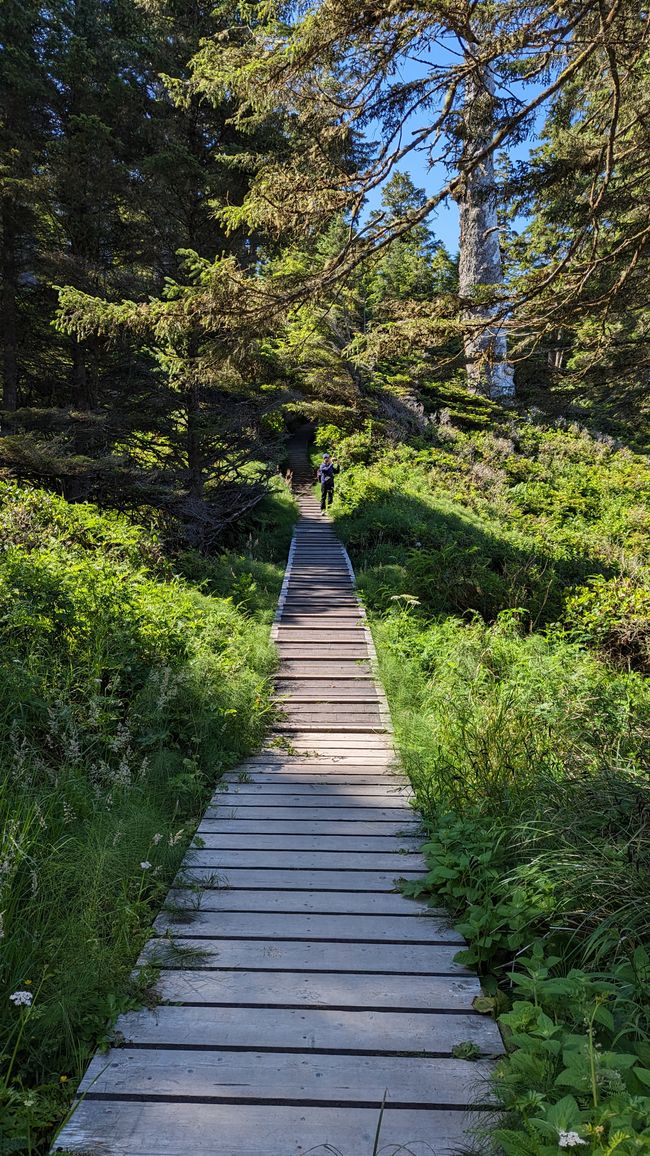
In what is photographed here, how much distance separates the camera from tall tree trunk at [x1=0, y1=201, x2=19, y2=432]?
1143 cm

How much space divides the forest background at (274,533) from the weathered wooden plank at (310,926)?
18cm

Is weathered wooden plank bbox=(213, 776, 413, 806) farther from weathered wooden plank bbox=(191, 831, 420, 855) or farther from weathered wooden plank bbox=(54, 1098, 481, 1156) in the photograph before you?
weathered wooden plank bbox=(54, 1098, 481, 1156)

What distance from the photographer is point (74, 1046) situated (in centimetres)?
241

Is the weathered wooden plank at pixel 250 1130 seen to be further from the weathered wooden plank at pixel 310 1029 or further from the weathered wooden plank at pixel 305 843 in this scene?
the weathered wooden plank at pixel 305 843

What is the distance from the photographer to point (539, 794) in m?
3.78

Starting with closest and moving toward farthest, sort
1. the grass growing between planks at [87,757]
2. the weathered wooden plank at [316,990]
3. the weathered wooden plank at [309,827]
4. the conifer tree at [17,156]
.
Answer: the grass growing between planks at [87,757]
the weathered wooden plank at [316,990]
the weathered wooden plank at [309,827]
the conifer tree at [17,156]

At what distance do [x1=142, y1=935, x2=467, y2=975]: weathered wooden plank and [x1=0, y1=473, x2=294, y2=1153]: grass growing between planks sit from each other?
0.70 feet

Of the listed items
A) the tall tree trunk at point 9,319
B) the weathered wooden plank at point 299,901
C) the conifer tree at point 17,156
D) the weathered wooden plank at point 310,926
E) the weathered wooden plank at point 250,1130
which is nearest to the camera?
the weathered wooden plank at point 250,1130

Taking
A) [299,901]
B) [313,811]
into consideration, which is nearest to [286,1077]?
[299,901]

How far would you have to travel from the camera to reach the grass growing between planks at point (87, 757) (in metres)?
2.42

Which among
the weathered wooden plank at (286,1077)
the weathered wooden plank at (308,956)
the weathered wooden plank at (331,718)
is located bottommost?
the weathered wooden plank at (331,718)

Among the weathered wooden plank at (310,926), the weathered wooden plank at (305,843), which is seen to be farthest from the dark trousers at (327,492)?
the weathered wooden plank at (310,926)

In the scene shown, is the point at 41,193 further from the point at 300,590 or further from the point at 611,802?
the point at 611,802

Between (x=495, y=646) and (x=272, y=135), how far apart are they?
30.9ft
